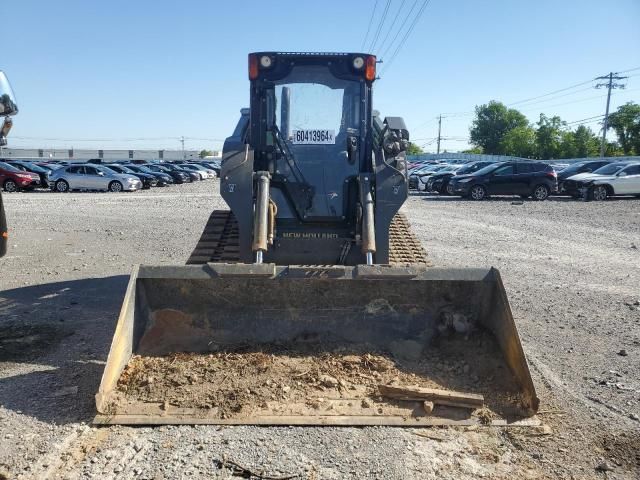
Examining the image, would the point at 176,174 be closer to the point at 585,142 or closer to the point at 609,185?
the point at 609,185

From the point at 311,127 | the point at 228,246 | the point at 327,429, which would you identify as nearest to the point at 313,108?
Result: the point at 311,127

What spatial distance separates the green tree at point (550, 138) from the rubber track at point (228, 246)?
279ft

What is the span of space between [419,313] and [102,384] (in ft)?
8.54

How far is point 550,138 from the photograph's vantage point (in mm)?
85500

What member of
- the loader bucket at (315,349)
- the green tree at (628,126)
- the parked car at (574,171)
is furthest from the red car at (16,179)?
the green tree at (628,126)

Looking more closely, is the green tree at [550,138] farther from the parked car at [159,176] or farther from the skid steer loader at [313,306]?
the skid steer loader at [313,306]

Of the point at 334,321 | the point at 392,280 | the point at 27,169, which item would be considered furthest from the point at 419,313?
the point at 27,169

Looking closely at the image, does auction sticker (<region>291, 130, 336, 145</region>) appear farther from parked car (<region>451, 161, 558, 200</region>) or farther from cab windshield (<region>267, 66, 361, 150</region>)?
Result: parked car (<region>451, 161, 558, 200</region>)

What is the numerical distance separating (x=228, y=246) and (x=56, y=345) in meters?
2.05

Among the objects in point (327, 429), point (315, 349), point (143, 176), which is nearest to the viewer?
point (327, 429)

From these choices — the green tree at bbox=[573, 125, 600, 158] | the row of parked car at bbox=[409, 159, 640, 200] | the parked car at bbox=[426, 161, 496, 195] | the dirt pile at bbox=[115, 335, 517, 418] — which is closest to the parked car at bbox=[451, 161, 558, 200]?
the row of parked car at bbox=[409, 159, 640, 200]

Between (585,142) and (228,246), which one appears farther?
→ (585,142)

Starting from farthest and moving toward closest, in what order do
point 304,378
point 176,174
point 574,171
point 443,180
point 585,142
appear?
point 585,142 < point 176,174 < point 443,180 < point 574,171 < point 304,378

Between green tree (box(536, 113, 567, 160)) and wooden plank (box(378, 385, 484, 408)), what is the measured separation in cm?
8807
